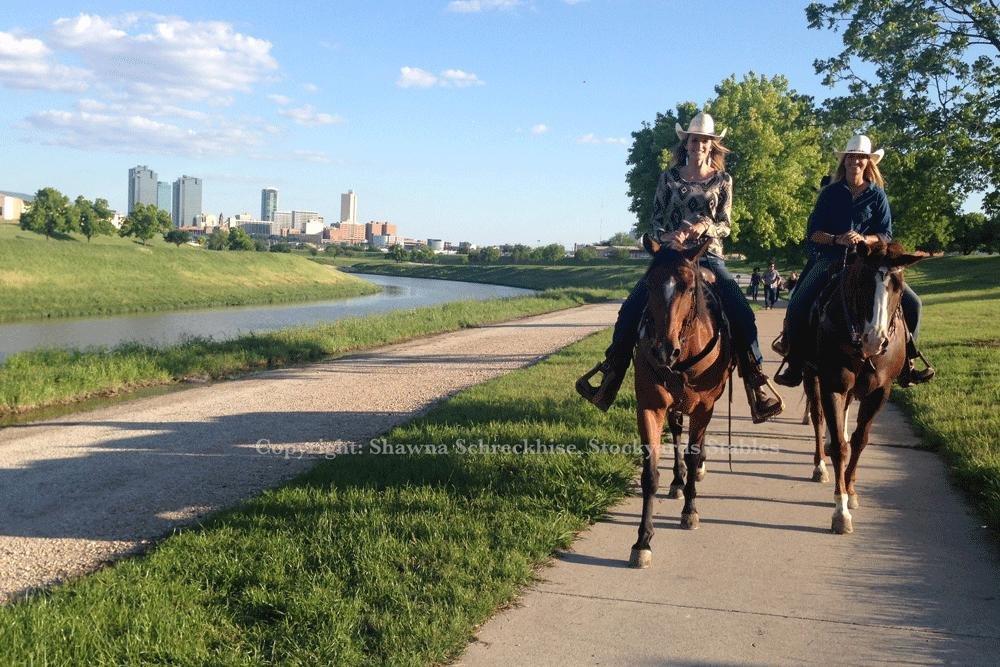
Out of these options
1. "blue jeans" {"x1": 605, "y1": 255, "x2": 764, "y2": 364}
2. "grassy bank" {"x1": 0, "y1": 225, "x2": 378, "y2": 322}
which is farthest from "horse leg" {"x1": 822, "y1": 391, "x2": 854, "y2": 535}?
"grassy bank" {"x1": 0, "y1": 225, "x2": 378, "y2": 322}

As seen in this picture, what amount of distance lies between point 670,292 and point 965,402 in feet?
22.9

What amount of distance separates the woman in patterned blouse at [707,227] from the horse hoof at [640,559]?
127cm

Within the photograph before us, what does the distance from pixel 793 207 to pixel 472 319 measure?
1569 centimetres

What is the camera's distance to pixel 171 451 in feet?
32.3

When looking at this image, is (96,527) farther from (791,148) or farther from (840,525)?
(791,148)

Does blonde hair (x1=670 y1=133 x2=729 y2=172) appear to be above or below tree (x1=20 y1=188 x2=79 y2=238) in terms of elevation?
below

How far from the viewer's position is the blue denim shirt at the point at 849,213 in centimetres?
693

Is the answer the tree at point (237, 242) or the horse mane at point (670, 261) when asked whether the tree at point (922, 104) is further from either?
the tree at point (237, 242)

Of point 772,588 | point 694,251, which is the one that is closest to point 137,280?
point 694,251

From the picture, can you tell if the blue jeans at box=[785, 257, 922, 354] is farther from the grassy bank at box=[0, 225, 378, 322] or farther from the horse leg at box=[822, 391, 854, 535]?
the grassy bank at box=[0, 225, 378, 322]

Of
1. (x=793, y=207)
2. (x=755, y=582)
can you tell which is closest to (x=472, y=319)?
(x=793, y=207)

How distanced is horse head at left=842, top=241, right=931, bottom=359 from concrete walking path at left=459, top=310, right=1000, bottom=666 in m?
1.50

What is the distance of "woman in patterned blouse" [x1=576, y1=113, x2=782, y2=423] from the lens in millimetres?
6215

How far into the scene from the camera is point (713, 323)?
19.8ft
